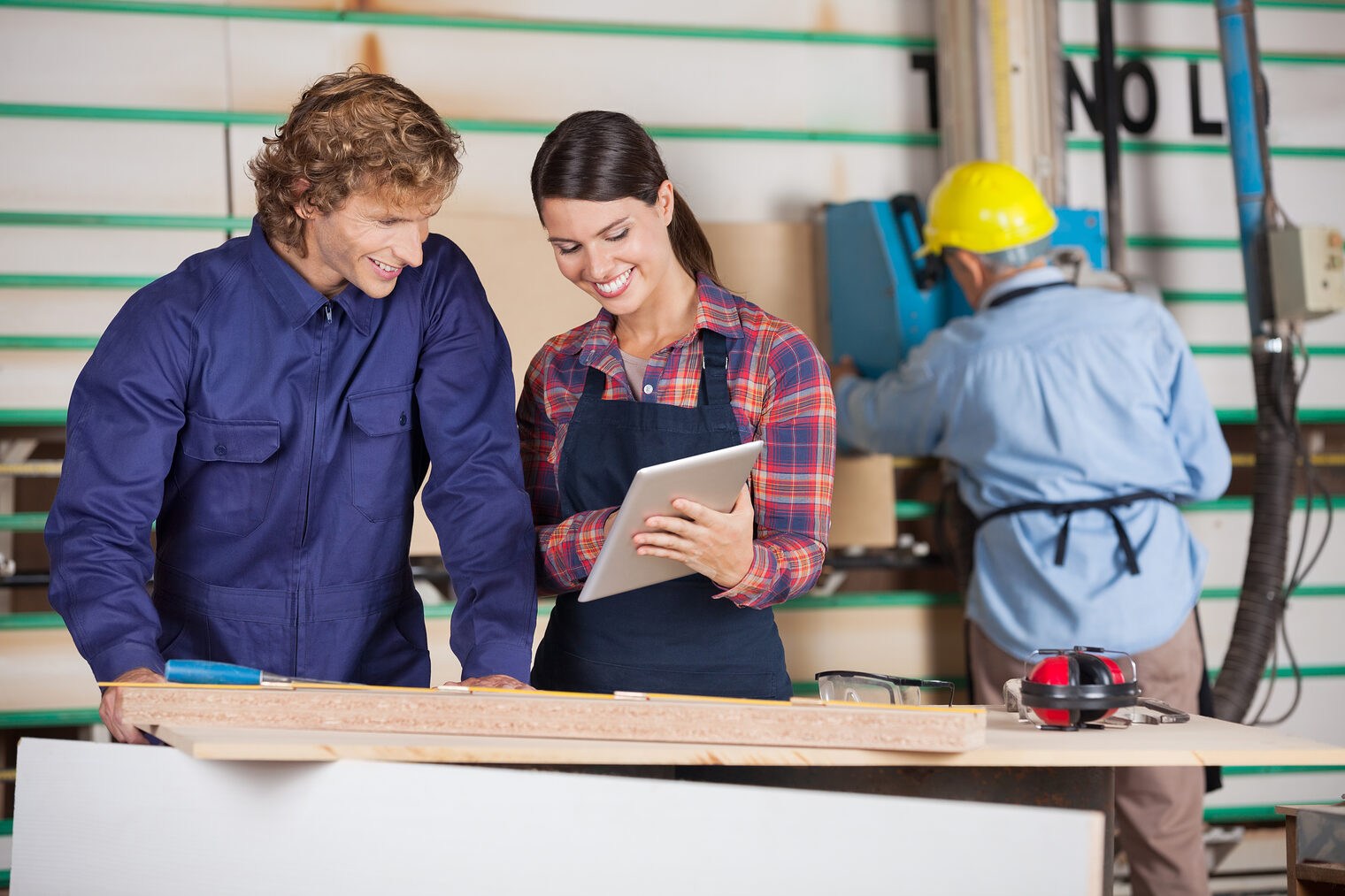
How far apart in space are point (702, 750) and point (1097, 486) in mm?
1820

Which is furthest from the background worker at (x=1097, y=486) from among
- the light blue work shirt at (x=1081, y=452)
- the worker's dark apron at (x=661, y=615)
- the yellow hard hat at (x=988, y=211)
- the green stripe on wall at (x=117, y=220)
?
the green stripe on wall at (x=117, y=220)

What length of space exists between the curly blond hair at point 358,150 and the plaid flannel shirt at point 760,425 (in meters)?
0.43

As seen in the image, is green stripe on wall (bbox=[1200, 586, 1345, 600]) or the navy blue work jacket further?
green stripe on wall (bbox=[1200, 586, 1345, 600])

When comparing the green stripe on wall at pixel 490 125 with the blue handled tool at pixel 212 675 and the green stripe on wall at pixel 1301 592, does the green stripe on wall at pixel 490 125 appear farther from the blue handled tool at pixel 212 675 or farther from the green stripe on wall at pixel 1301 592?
the blue handled tool at pixel 212 675

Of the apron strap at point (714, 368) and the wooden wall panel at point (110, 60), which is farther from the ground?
the wooden wall panel at point (110, 60)

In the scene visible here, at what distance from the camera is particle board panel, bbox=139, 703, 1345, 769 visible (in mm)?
1124

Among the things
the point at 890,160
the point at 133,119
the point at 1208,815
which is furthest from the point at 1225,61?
the point at 133,119

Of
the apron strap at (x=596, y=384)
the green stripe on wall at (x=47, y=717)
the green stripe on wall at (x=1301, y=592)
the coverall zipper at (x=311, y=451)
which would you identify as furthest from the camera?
the green stripe on wall at (x=1301, y=592)

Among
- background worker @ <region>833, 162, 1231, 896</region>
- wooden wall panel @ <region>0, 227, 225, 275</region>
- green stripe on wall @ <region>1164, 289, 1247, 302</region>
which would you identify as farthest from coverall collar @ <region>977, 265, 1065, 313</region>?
wooden wall panel @ <region>0, 227, 225, 275</region>

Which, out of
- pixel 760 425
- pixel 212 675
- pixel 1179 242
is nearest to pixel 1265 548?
pixel 1179 242

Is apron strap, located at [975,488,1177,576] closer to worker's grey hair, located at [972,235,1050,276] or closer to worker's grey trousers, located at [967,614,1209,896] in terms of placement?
worker's grey trousers, located at [967,614,1209,896]

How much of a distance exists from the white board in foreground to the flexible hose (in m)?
2.47

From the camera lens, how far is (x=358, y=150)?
1637mm

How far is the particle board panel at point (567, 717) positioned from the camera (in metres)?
1.18
